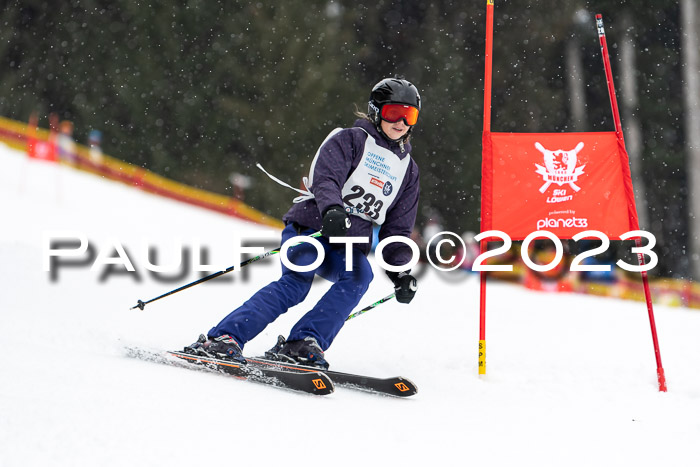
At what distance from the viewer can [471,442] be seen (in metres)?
3.27

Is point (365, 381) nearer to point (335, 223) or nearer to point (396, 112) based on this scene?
point (335, 223)

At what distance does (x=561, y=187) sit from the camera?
4.88m

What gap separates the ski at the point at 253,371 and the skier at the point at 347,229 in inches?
4.2

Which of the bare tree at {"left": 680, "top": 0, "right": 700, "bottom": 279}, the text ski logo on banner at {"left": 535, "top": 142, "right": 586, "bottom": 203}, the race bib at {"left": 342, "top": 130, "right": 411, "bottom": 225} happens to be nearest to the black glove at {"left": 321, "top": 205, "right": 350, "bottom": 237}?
the race bib at {"left": 342, "top": 130, "right": 411, "bottom": 225}

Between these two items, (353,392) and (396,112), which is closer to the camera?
(353,392)

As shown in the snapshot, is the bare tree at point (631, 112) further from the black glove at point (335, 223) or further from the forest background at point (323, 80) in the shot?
the black glove at point (335, 223)

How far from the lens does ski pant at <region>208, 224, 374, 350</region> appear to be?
402cm

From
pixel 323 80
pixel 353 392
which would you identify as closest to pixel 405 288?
pixel 353 392

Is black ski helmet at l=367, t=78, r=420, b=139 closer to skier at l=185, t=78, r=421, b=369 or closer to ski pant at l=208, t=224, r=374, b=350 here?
skier at l=185, t=78, r=421, b=369

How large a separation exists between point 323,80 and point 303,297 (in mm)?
24646

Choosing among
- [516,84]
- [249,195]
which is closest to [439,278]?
[516,84]

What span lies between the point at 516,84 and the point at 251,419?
77.3ft

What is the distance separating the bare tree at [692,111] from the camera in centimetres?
1434

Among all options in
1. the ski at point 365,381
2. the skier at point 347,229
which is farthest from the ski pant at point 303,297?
the ski at point 365,381
